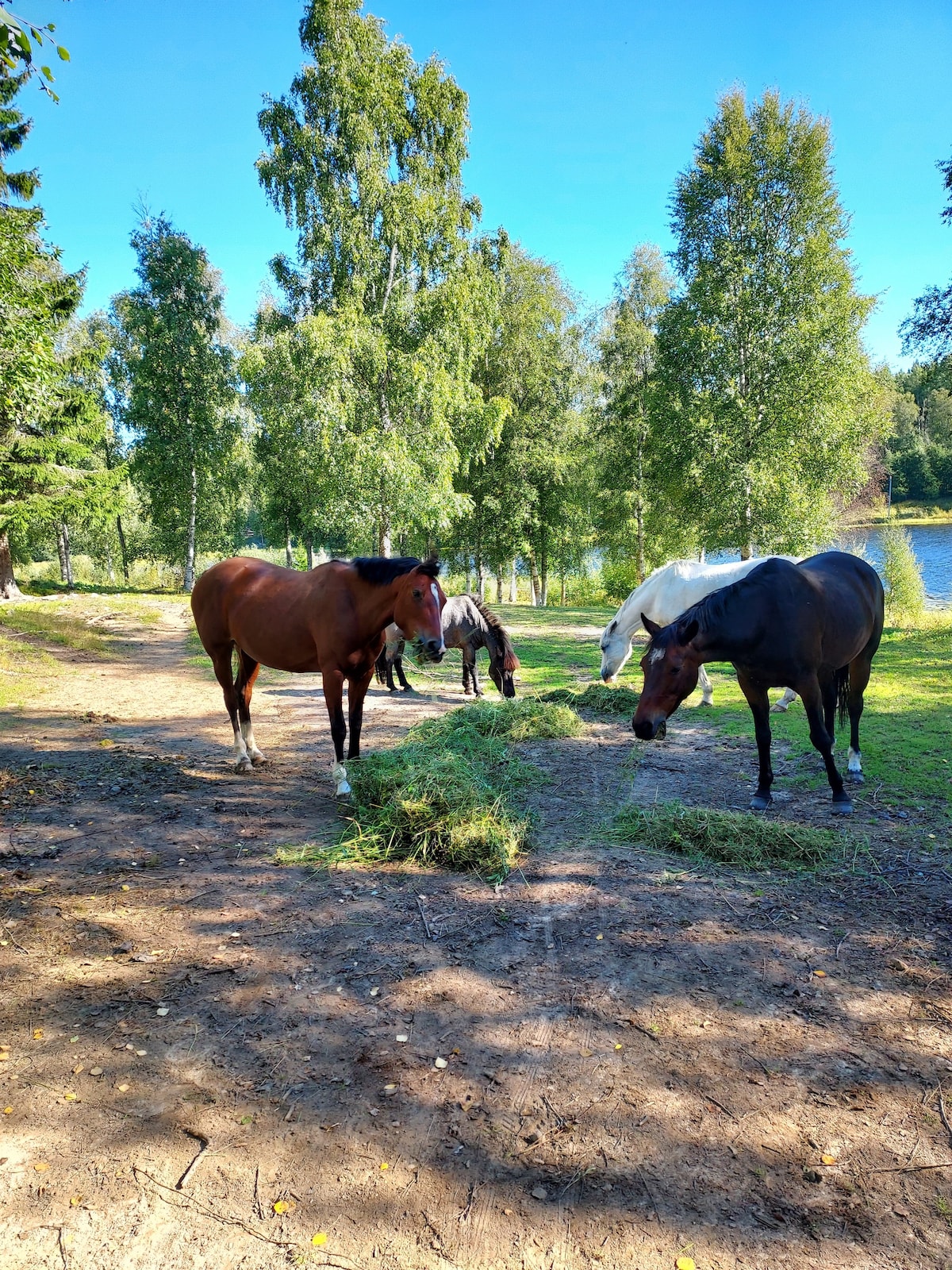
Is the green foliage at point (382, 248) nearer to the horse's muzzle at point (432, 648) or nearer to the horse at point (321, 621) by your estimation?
the horse at point (321, 621)

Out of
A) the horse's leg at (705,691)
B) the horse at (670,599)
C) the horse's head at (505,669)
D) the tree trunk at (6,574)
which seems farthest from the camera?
the tree trunk at (6,574)

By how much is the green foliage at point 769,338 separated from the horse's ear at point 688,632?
51.3 ft

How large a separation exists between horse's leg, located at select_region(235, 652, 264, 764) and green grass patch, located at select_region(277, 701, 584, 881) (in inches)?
56.6

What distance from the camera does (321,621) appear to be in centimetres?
553

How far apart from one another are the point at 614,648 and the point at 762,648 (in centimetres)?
416

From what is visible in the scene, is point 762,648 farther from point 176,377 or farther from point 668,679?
Answer: point 176,377

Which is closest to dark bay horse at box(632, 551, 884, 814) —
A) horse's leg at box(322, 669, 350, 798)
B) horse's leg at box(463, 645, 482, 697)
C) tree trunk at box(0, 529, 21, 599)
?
horse's leg at box(322, 669, 350, 798)

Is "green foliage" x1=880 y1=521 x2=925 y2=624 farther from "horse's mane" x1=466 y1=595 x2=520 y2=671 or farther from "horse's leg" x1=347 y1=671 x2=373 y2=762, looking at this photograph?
"horse's leg" x1=347 y1=671 x2=373 y2=762

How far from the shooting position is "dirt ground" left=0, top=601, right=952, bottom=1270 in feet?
6.07

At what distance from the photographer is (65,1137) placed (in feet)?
6.88

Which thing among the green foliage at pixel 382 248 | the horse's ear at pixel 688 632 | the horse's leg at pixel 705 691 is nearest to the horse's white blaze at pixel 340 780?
the horse's ear at pixel 688 632

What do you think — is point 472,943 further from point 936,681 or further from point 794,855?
point 936,681

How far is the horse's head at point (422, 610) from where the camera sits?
509cm

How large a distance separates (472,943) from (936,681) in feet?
30.8
